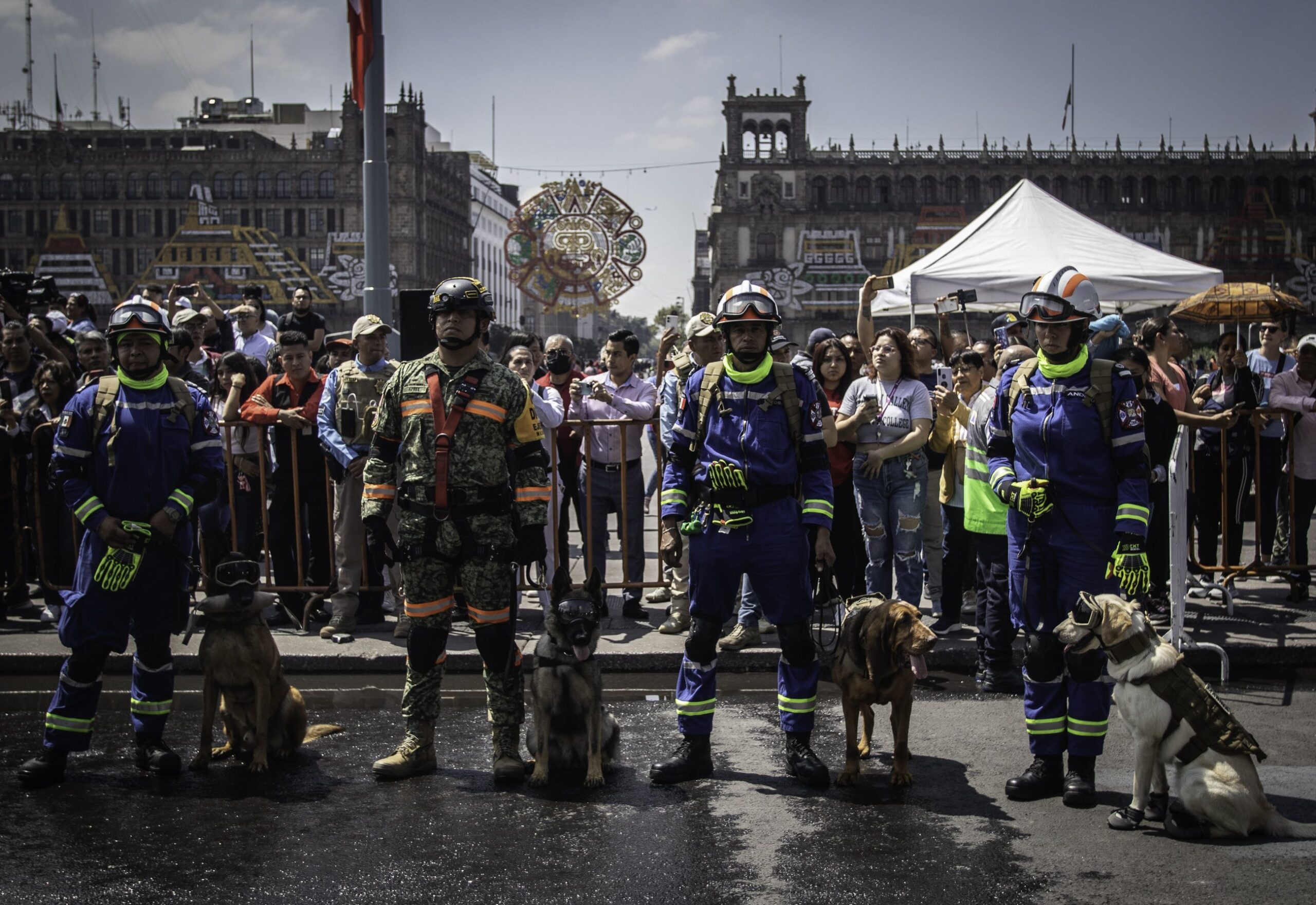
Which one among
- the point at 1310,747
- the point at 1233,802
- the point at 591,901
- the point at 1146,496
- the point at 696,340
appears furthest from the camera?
the point at 696,340

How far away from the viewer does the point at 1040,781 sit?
5.34 m

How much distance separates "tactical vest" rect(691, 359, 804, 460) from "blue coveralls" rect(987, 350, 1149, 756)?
986 millimetres

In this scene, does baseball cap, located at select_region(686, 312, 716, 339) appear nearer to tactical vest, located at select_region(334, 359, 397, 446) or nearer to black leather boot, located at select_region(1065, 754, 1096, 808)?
tactical vest, located at select_region(334, 359, 397, 446)

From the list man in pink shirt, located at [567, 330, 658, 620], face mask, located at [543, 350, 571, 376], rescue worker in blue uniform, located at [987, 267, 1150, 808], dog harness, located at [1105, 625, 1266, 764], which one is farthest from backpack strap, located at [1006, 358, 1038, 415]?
face mask, located at [543, 350, 571, 376]

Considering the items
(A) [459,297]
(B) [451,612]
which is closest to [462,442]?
(A) [459,297]

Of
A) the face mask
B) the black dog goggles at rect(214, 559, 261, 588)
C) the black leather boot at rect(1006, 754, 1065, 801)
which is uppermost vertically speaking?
the face mask

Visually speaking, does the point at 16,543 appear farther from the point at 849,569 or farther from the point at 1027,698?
the point at 1027,698

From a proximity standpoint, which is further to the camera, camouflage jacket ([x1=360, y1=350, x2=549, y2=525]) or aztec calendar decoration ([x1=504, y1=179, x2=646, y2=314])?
aztec calendar decoration ([x1=504, y1=179, x2=646, y2=314])

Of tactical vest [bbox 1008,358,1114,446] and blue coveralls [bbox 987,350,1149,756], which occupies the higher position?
tactical vest [bbox 1008,358,1114,446]

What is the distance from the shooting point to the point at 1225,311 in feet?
49.5

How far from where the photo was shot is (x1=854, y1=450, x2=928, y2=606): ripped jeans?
8.05m

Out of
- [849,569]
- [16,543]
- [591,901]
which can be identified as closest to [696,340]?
[849,569]

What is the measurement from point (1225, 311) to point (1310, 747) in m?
10.3

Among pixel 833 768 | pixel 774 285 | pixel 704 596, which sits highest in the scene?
pixel 774 285
